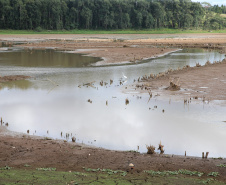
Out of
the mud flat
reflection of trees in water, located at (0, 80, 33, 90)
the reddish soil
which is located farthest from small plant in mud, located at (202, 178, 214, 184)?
reflection of trees in water, located at (0, 80, 33, 90)

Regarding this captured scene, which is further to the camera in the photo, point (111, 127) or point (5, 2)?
point (5, 2)

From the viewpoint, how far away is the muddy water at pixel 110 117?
12.0m

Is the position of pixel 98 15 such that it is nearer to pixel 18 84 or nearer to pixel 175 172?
pixel 18 84

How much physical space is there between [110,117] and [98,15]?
9474 centimetres

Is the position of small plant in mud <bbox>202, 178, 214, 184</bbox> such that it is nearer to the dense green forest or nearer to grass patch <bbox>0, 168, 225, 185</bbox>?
grass patch <bbox>0, 168, 225, 185</bbox>

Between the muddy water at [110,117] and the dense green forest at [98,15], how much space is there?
76.6 meters

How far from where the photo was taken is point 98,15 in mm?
106250

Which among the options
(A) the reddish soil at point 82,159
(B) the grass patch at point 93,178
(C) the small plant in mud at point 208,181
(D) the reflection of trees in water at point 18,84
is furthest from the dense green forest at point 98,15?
(C) the small plant in mud at point 208,181

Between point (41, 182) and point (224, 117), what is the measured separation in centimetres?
1000

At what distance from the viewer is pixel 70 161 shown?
31.3ft

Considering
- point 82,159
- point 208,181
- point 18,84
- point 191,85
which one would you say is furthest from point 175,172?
point 18,84

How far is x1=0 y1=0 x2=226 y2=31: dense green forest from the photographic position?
9806 cm

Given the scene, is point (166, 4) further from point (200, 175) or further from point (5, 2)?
point (200, 175)

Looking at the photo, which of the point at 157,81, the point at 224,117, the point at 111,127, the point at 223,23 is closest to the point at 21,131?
the point at 111,127
